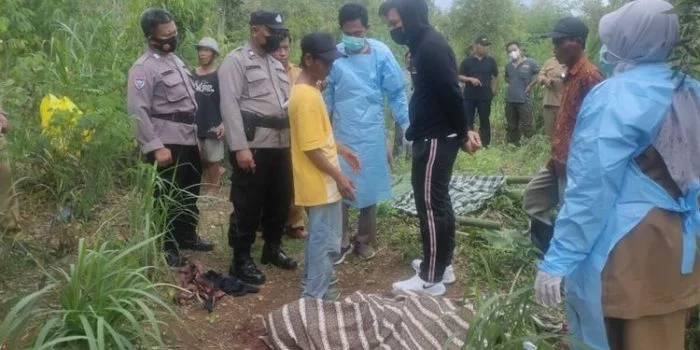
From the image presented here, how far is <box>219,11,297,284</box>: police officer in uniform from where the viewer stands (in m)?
3.88

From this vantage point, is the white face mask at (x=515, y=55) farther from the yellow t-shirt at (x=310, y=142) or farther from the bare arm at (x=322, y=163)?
the bare arm at (x=322, y=163)

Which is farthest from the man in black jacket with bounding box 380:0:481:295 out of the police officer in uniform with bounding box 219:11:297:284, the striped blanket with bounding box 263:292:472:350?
the police officer in uniform with bounding box 219:11:297:284

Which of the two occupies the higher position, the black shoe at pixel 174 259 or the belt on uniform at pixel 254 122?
the belt on uniform at pixel 254 122

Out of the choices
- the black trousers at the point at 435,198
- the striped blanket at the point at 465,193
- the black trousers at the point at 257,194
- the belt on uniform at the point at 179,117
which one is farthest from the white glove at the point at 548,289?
→ the striped blanket at the point at 465,193

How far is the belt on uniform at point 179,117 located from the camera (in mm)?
4062

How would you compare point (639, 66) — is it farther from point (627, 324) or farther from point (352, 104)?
point (352, 104)

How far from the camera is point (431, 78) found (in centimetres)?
367

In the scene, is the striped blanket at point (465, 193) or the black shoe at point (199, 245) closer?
the black shoe at point (199, 245)

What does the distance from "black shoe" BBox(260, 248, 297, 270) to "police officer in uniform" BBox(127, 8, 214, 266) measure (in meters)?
0.54

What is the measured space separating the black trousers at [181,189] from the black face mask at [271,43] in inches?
29.9

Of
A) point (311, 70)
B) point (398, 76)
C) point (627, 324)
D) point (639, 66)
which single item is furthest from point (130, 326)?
point (398, 76)

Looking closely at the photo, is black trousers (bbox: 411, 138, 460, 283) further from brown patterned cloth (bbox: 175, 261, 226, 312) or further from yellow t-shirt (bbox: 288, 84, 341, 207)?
brown patterned cloth (bbox: 175, 261, 226, 312)

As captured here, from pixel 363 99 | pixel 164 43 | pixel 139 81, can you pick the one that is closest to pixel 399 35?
pixel 363 99

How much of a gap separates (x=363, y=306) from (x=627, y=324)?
4.58 ft
